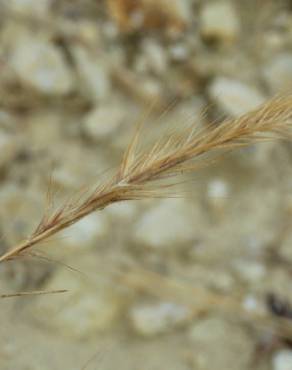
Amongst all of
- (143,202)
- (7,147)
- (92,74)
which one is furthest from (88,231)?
(92,74)

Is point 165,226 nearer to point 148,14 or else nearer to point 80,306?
point 80,306

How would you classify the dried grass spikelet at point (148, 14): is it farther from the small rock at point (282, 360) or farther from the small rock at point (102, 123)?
the small rock at point (282, 360)

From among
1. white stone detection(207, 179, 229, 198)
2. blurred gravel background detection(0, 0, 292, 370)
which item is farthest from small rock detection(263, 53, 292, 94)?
white stone detection(207, 179, 229, 198)

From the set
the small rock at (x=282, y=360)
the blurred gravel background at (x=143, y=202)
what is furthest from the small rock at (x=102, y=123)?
the small rock at (x=282, y=360)

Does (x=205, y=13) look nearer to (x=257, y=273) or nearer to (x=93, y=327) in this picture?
(x=257, y=273)

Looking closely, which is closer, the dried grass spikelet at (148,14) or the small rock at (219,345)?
the small rock at (219,345)
